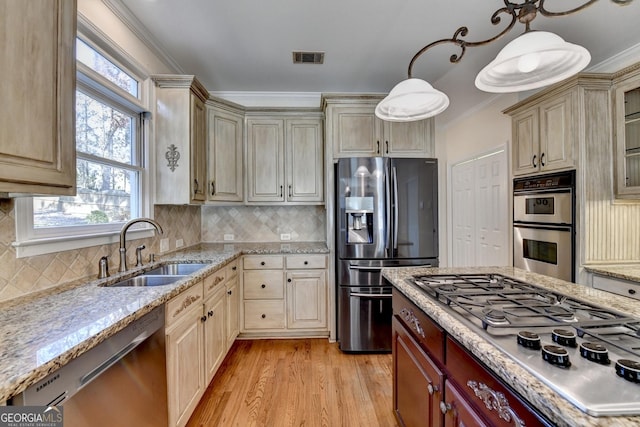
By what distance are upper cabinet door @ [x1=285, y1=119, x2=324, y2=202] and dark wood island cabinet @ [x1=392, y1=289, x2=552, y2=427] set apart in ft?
5.92

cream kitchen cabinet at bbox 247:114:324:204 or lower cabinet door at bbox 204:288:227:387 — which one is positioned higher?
cream kitchen cabinet at bbox 247:114:324:204

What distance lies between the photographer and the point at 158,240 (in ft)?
8.28

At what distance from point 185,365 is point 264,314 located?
4.32ft

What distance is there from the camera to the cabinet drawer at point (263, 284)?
2.93 m

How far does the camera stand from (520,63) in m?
1.18

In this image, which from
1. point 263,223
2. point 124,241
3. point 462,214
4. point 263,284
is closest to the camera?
point 124,241

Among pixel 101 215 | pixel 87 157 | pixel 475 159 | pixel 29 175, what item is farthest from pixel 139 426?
pixel 475 159

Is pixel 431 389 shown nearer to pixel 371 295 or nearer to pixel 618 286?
pixel 371 295

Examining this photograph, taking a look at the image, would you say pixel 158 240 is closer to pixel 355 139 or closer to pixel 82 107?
pixel 82 107

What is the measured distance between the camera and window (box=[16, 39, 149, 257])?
59.2 inches

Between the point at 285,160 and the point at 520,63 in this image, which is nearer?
the point at 520,63

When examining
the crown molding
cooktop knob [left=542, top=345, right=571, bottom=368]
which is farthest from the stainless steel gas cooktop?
the crown molding

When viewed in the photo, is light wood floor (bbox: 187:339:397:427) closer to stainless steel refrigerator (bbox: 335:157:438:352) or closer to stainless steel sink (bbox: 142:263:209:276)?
stainless steel refrigerator (bbox: 335:157:438:352)

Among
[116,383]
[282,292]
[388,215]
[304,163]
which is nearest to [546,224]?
[388,215]
